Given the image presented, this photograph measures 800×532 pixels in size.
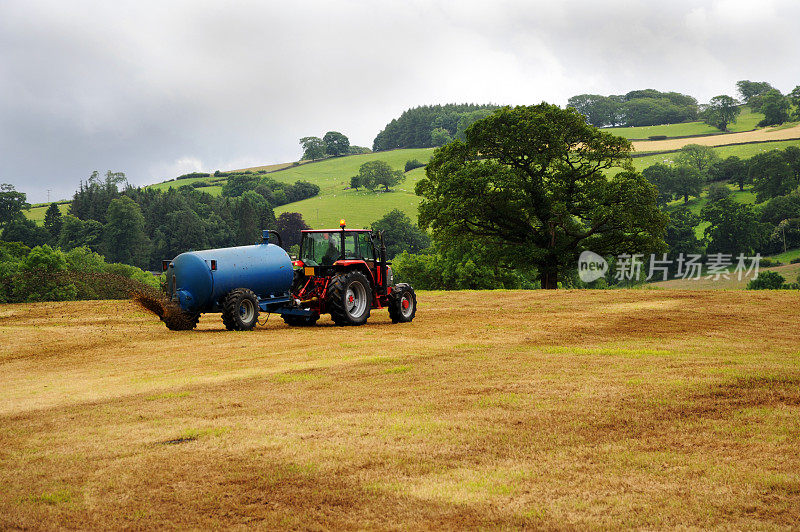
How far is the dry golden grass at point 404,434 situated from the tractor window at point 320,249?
13.8 ft

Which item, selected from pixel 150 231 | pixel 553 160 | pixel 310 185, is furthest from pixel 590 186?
pixel 310 185

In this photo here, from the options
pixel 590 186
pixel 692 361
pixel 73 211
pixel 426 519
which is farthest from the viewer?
pixel 73 211

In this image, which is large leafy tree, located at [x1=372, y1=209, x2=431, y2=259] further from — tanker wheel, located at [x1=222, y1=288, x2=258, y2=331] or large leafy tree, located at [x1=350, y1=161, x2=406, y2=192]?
tanker wheel, located at [x1=222, y1=288, x2=258, y2=331]

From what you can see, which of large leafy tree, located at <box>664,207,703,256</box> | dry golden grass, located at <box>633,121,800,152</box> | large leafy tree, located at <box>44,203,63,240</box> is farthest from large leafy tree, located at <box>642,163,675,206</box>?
large leafy tree, located at <box>44,203,63,240</box>

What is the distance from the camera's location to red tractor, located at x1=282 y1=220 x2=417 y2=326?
18.8m

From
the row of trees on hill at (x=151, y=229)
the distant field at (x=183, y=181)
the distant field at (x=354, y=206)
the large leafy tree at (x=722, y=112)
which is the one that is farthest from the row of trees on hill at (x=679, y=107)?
the distant field at (x=183, y=181)

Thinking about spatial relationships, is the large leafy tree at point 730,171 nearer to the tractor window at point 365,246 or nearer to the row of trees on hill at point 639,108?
the row of trees on hill at point 639,108

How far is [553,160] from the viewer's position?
40438 millimetres

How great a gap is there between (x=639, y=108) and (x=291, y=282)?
166m

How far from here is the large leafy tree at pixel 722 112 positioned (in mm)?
141000

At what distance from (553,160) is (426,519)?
36.9 meters

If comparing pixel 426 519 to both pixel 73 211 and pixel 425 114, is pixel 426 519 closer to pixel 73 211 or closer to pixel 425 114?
pixel 73 211

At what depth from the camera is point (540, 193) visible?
131ft

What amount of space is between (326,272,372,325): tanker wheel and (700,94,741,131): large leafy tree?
139 metres
